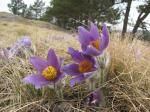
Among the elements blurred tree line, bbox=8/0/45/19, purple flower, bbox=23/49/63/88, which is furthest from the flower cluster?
blurred tree line, bbox=8/0/45/19

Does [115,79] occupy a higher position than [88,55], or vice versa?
[88,55]

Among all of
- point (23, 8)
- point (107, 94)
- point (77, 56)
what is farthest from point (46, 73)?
point (23, 8)

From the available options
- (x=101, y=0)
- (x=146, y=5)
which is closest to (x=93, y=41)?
(x=101, y=0)

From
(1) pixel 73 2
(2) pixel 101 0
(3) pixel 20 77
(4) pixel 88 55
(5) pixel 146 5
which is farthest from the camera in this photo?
(1) pixel 73 2

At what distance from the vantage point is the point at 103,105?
135 centimetres

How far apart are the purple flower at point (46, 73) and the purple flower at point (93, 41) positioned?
0.12 meters

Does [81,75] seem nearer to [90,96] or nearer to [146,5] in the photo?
[90,96]

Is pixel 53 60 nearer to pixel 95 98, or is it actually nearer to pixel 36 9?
pixel 95 98

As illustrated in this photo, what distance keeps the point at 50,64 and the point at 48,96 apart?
4.6 inches

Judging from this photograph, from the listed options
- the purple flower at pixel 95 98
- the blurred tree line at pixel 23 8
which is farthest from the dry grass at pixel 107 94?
the blurred tree line at pixel 23 8

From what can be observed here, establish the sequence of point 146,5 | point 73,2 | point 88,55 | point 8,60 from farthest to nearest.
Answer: point 73,2 < point 146,5 < point 8,60 < point 88,55

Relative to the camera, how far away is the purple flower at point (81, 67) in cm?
131

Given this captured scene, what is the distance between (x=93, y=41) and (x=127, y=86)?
0.23m

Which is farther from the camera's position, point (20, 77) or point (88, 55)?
point (20, 77)
